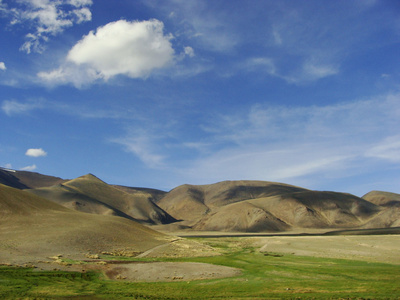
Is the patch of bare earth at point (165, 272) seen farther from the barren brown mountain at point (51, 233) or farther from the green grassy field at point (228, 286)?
the barren brown mountain at point (51, 233)

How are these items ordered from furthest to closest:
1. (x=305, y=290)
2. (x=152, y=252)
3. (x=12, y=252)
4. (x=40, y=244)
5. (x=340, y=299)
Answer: (x=152, y=252)
(x=40, y=244)
(x=12, y=252)
(x=305, y=290)
(x=340, y=299)

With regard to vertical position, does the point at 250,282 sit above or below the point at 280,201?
below

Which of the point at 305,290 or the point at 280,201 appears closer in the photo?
the point at 305,290

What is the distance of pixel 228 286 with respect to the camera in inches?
1009

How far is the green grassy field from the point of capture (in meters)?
21.9

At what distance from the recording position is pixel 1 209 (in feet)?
177

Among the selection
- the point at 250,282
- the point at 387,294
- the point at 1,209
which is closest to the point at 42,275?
the point at 250,282

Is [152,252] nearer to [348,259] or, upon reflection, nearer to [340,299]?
[348,259]

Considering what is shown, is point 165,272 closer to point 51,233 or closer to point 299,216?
point 51,233

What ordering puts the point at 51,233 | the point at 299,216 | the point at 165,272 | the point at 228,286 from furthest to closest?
the point at 299,216
the point at 51,233
the point at 165,272
the point at 228,286

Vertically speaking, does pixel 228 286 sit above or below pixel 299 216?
below

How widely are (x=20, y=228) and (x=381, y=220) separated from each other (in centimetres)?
15371

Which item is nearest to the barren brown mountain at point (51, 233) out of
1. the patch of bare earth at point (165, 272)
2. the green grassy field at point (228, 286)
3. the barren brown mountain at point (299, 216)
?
the green grassy field at point (228, 286)

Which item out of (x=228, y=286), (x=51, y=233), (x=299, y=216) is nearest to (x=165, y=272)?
(x=228, y=286)
